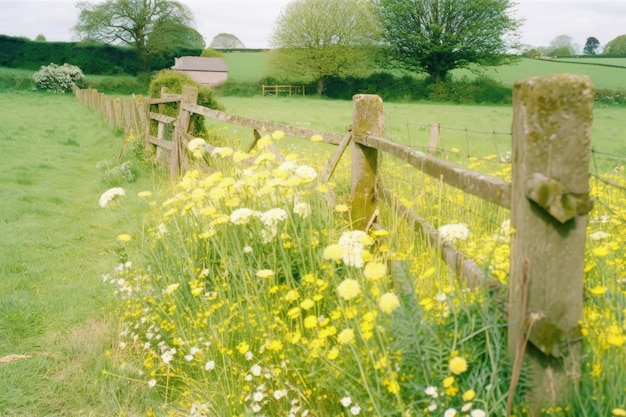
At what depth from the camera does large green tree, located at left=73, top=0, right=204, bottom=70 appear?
61062 mm

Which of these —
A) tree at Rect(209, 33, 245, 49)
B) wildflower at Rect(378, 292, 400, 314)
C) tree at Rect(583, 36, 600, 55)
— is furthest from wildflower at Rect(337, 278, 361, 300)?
tree at Rect(209, 33, 245, 49)

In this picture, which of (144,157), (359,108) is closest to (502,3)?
(144,157)

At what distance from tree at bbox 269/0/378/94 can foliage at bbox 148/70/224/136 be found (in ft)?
128

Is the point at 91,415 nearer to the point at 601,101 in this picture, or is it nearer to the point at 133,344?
the point at 133,344

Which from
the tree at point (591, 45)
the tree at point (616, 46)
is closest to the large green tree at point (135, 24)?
the tree at point (616, 46)

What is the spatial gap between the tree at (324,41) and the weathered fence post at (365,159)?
46832 millimetres

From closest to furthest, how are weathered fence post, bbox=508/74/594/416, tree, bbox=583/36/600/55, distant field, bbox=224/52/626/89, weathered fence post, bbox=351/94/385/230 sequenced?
weathered fence post, bbox=508/74/594/416 < weathered fence post, bbox=351/94/385/230 < distant field, bbox=224/52/626/89 < tree, bbox=583/36/600/55

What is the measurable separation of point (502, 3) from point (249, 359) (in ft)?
170

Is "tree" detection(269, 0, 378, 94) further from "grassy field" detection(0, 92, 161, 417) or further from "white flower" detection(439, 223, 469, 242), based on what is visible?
"white flower" detection(439, 223, 469, 242)

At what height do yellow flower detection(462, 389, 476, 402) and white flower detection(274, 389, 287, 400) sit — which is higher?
yellow flower detection(462, 389, 476, 402)

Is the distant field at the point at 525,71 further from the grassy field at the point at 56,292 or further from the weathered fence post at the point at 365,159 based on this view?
the weathered fence post at the point at 365,159

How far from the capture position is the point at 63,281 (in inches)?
223

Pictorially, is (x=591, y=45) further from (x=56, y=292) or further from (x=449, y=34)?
(x=56, y=292)

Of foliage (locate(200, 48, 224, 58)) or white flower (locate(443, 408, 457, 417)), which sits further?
foliage (locate(200, 48, 224, 58))
